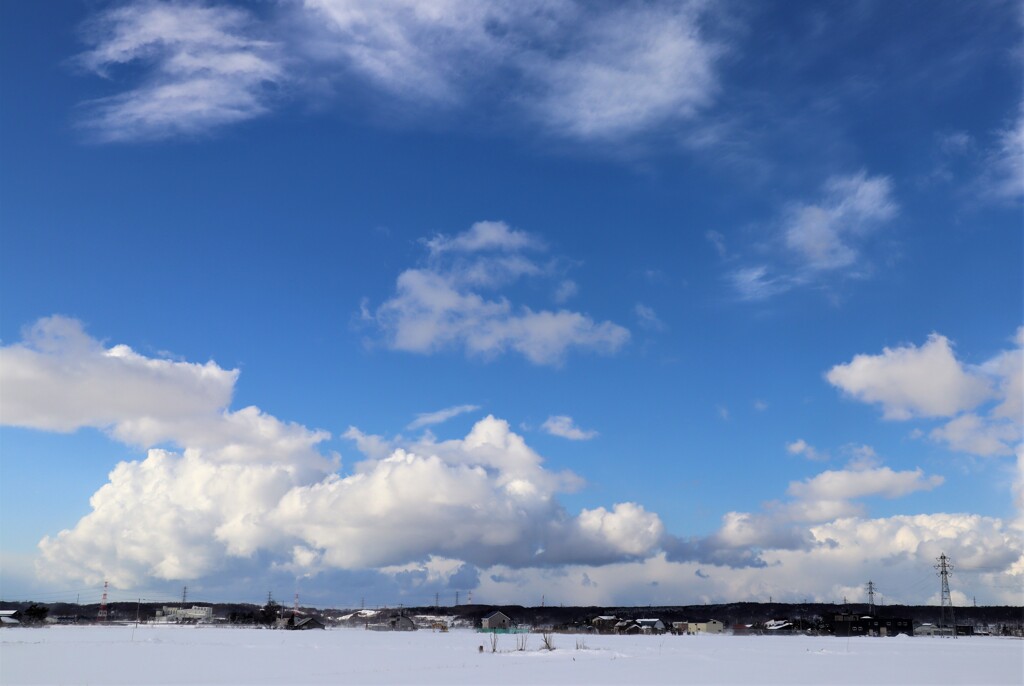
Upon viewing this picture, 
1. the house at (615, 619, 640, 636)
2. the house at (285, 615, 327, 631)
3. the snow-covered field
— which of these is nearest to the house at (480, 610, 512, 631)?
the house at (615, 619, 640, 636)

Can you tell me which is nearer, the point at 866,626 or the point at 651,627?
the point at 866,626

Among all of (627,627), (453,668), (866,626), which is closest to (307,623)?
(627,627)

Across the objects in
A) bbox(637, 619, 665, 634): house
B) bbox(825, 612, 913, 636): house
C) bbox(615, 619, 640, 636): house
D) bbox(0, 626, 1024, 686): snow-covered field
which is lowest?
bbox(637, 619, 665, 634): house

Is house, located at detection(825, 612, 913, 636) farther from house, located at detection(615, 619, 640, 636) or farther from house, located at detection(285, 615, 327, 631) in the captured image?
house, located at detection(285, 615, 327, 631)

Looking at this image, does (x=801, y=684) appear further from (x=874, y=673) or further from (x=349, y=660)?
(x=349, y=660)

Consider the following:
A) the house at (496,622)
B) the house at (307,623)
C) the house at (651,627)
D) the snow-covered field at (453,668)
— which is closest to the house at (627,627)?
the house at (651,627)

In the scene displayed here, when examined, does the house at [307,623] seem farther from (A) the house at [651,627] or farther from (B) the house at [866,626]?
(B) the house at [866,626]

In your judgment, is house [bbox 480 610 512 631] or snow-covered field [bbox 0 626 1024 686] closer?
snow-covered field [bbox 0 626 1024 686]

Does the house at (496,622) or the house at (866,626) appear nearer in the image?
the house at (866,626)

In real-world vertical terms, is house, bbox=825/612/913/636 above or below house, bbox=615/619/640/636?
above

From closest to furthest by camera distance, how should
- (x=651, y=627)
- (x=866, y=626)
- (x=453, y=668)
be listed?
(x=453, y=668) < (x=866, y=626) < (x=651, y=627)

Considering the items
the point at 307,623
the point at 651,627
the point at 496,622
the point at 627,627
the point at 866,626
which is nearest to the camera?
the point at 866,626

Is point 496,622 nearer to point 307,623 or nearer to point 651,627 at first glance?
point 651,627

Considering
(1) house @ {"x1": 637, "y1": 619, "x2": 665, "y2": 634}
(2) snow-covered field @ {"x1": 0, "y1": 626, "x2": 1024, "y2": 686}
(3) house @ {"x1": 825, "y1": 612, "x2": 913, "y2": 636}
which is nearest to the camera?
(2) snow-covered field @ {"x1": 0, "y1": 626, "x2": 1024, "y2": 686}
